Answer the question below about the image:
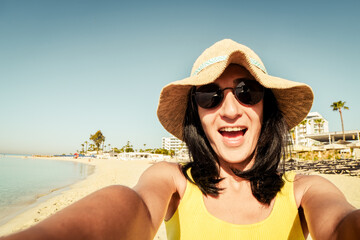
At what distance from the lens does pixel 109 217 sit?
0.81 meters

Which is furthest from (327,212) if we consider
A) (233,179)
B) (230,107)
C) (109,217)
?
(109,217)

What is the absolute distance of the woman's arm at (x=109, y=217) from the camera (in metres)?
0.63

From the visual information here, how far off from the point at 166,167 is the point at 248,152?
658 mm

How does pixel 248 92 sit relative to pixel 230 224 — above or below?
above

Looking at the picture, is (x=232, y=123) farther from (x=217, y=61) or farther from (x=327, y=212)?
(x=327, y=212)

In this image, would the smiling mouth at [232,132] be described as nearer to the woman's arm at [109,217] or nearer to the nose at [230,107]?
the nose at [230,107]

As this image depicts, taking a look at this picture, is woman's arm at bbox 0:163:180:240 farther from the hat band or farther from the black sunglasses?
the hat band

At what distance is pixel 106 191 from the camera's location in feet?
2.96

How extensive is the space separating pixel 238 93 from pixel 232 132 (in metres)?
0.32

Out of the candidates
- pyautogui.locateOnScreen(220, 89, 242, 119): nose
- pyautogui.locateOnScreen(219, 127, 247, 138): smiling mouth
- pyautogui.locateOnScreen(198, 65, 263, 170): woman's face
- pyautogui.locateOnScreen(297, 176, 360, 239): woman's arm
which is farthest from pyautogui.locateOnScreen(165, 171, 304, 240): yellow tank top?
pyautogui.locateOnScreen(220, 89, 242, 119): nose

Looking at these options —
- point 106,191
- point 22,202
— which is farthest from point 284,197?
point 22,202

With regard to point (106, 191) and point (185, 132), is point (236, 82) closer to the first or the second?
point (185, 132)

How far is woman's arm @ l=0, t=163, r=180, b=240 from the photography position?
0.63m

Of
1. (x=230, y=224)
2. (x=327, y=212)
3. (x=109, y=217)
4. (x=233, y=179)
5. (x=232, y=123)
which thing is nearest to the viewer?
(x=109, y=217)
